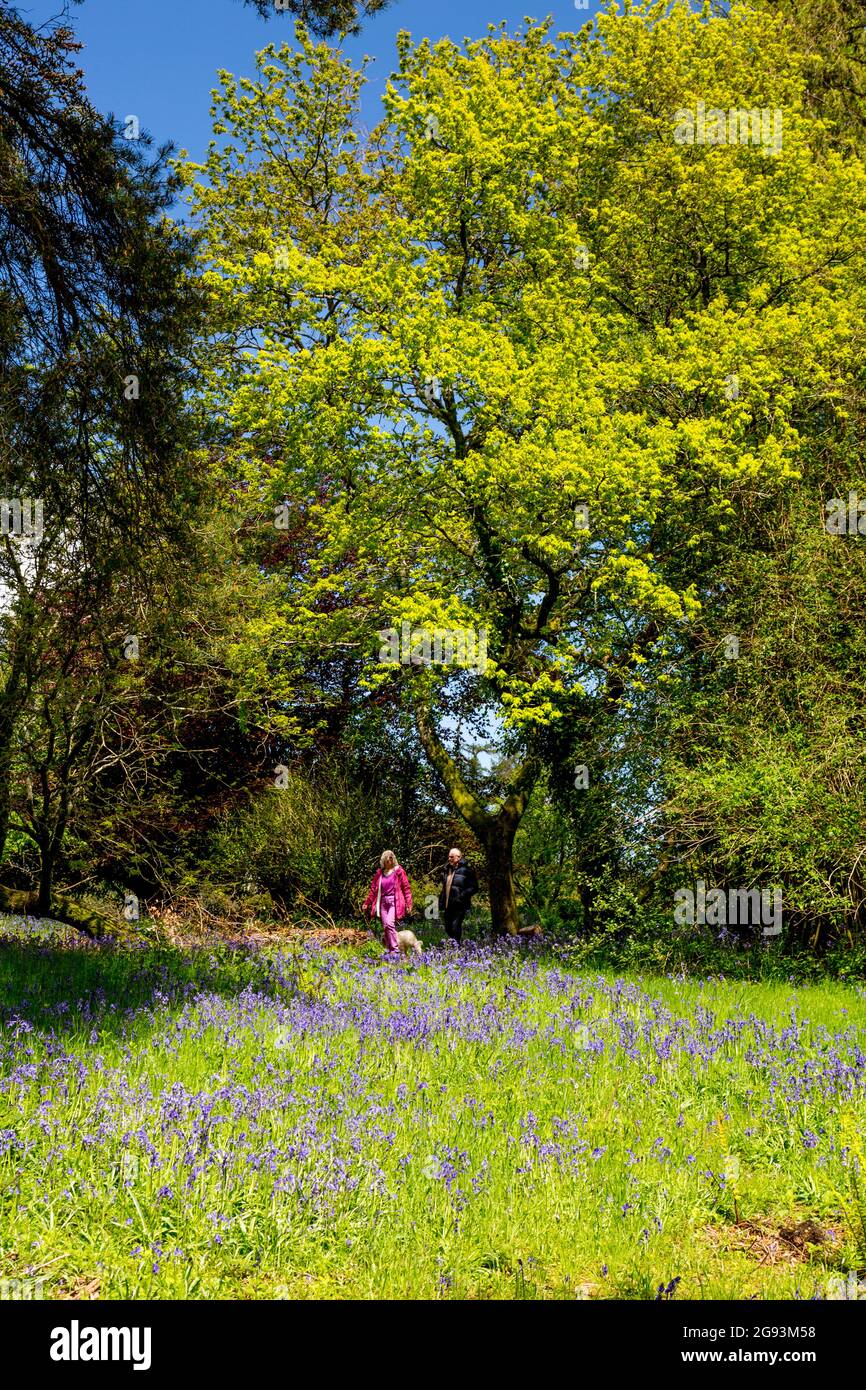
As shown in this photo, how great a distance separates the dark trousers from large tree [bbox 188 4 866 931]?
0.59 m

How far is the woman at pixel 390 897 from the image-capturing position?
1327 cm

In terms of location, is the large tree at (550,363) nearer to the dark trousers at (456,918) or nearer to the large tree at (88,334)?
the dark trousers at (456,918)

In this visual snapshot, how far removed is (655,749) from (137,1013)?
7225 mm

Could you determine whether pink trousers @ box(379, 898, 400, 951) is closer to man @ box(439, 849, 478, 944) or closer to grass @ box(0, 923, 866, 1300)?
man @ box(439, 849, 478, 944)

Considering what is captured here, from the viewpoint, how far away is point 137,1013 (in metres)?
7.61

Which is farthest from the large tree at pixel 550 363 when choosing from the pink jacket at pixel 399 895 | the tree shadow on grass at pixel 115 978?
the tree shadow on grass at pixel 115 978

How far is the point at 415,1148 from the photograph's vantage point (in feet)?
17.6

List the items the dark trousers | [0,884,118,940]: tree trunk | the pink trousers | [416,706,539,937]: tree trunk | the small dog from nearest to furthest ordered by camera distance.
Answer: [0,884,118,940]: tree trunk < the pink trousers < the small dog < [416,706,539,937]: tree trunk < the dark trousers

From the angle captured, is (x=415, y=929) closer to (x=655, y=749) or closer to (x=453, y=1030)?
(x=655, y=749)

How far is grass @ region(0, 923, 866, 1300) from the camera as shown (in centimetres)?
423

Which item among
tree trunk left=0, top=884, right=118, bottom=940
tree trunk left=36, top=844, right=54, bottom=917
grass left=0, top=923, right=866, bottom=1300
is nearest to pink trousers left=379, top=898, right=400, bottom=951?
tree trunk left=0, top=884, right=118, bottom=940

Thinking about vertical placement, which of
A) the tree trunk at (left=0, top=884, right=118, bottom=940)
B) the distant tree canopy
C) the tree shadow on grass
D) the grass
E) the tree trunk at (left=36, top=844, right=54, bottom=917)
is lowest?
the grass
